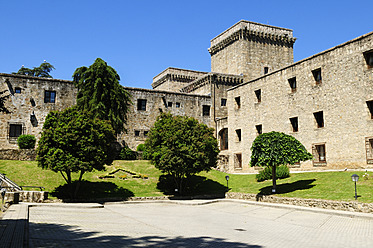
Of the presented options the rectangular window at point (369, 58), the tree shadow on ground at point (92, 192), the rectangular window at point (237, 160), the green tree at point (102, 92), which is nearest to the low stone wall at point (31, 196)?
the tree shadow on ground at point (92, 192)

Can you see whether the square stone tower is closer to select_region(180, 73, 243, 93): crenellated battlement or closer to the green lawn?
select_region(180, 73, 243, 93): crenellated battlement

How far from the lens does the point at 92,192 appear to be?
25.2m

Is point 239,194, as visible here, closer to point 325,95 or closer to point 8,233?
point 325,95

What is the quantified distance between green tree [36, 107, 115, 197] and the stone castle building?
14148mm

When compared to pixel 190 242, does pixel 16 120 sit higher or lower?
higher

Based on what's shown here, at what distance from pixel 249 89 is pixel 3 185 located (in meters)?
24.2

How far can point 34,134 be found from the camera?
118 ft

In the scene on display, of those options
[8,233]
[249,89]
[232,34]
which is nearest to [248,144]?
[249,89]

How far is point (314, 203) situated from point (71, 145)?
53.9ft

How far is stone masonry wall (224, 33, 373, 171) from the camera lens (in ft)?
75.7

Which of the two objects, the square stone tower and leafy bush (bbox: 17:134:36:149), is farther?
the square stone tower

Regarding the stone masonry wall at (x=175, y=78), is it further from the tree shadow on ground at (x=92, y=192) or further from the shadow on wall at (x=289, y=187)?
the shadow on wall at (x=289, y=187)

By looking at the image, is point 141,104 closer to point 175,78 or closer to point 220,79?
point 220,79

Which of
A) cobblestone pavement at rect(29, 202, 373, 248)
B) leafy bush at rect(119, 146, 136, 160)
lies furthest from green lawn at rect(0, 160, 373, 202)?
cobblestone pavement at rect(29, 202, 373, 248)
